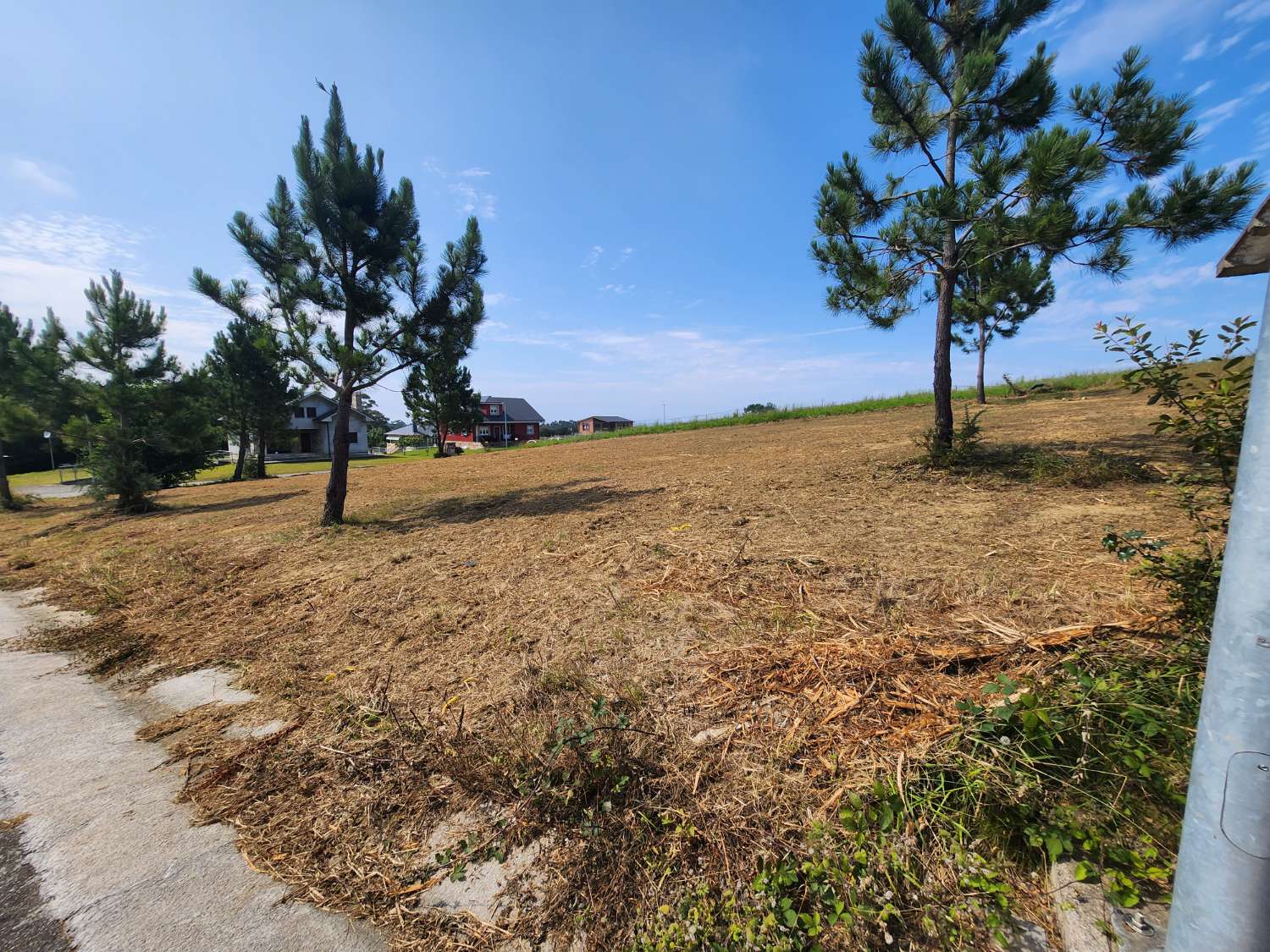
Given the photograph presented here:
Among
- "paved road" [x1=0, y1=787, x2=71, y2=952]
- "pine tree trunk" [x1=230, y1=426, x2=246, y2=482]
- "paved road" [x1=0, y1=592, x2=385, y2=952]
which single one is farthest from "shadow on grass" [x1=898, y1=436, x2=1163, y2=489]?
"pine tree trunk" [x1=230, y1=426, x2=246, y2=482]

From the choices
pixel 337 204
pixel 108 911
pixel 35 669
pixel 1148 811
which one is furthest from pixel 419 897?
pixel 337 204

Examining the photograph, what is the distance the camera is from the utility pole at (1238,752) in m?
0.91

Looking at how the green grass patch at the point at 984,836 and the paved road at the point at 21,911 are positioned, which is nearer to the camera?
the green grass patch at the point at 984,836

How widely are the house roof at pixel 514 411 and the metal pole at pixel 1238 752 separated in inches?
Result: 2409

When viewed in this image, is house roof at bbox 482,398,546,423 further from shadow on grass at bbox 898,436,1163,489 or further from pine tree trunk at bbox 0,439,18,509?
shadow on grass at bbox 898,436,1163,489

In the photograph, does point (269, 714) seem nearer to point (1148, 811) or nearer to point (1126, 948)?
point (1126, 948)

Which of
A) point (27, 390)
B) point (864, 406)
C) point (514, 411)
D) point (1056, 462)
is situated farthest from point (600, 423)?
point (1056, 462)

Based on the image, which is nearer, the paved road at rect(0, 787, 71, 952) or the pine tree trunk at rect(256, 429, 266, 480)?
the paved road at rect(0, 787, 71, 952)

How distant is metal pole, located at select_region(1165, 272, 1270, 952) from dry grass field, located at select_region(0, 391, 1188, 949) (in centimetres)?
→ 80

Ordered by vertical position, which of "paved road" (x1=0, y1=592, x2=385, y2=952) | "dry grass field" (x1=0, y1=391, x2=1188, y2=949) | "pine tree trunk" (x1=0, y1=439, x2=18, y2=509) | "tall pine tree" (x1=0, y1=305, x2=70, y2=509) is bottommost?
"paved road" (x1=0, y1=592, x2=385, y2=952)

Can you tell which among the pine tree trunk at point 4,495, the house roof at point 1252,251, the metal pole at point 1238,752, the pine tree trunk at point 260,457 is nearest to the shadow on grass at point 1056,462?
the house roof at point 1252,251

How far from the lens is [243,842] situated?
1.97 metres

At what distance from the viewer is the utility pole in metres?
0.91

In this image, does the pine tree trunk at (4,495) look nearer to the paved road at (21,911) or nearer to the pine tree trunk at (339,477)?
the pine tree trunk at (339,477)
